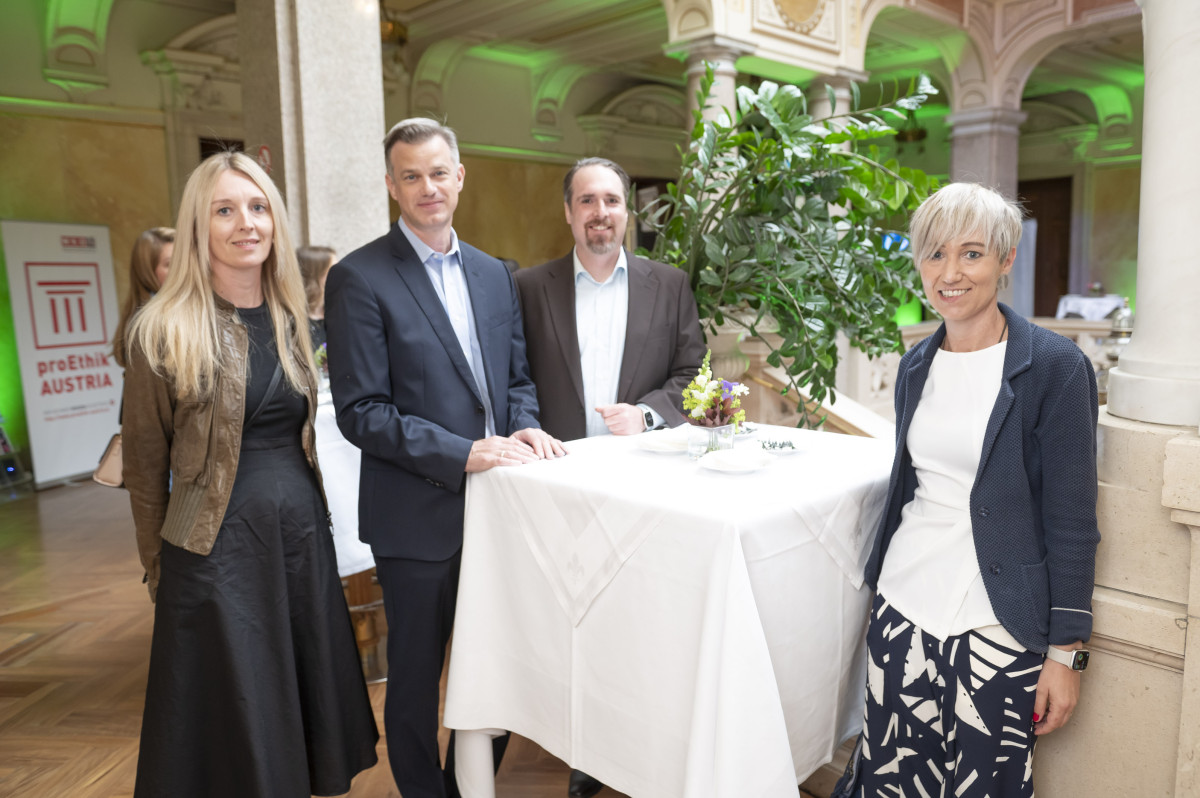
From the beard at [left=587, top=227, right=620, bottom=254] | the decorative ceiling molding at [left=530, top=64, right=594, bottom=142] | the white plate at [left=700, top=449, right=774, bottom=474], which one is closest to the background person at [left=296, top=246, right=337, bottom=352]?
the beard at [left=587, top=227, right=620, bottom=254]

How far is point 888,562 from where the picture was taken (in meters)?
1.85

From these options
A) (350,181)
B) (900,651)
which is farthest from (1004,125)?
(900,651)

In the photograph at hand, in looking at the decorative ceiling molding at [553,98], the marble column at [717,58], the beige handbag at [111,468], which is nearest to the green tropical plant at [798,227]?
the beige handbag at [111,468]

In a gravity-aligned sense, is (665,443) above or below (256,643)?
above

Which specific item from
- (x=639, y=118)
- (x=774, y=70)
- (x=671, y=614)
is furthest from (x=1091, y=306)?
(x=671, y=614)

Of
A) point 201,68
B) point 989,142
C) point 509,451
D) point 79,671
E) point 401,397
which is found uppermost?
point 201,68

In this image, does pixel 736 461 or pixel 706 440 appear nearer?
pixel 736 461

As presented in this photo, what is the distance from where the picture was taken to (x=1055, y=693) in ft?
5.51

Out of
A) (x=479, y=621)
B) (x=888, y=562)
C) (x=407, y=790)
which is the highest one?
(x=888, y=562)

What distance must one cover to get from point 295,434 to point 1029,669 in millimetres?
1789

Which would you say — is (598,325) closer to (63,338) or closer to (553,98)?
(63,338)

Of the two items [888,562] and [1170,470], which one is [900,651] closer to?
[888,562]

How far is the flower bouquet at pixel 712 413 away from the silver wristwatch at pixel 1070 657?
2.72ft

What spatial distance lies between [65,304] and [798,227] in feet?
23.0
